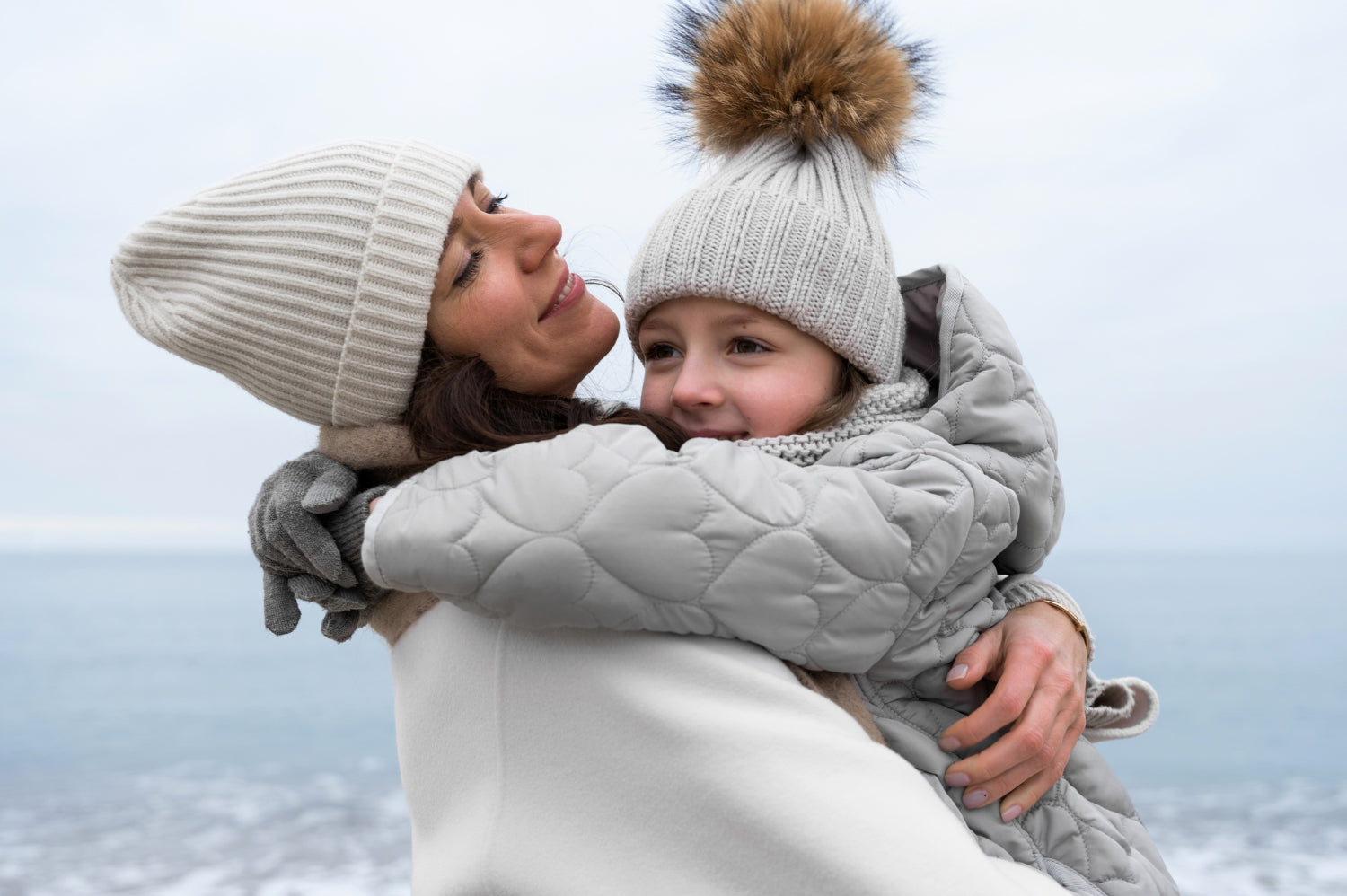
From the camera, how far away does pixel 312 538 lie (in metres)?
1.58

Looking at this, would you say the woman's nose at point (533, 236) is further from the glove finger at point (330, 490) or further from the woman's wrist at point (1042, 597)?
the woman's wrist at point (1042, 597)

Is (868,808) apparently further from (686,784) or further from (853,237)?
(853,237)

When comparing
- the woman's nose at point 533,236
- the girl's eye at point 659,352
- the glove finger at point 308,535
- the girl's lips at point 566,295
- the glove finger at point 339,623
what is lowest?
the glove finger at point 339,623

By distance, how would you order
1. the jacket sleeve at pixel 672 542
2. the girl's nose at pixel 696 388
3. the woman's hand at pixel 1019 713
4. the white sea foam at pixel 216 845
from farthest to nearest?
the white sea foam at pixel 216 845, the girl's nose at pixel 696 388, the woman's hand at pixel 1019 713, the jacket sleeve at pixel 672 542

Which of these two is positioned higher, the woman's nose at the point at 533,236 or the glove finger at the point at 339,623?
the woman's nose at the point at 533,236

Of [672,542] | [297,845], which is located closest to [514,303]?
[672,542]

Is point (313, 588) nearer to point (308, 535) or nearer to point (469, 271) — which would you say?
point (308, 535)

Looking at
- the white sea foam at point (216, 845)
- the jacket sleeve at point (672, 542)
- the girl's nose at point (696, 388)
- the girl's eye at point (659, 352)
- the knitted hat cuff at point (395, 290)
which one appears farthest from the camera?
the white sea foam at point (216, 845)

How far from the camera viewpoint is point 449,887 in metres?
1.39

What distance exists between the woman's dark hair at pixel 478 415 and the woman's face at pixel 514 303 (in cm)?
4

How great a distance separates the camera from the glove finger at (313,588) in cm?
166

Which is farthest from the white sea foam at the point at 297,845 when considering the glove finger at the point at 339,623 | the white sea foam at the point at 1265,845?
the glove finger at the point at 339,623

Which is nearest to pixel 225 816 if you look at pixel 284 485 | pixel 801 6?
pixel 284 485

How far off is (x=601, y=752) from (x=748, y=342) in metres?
0.81
